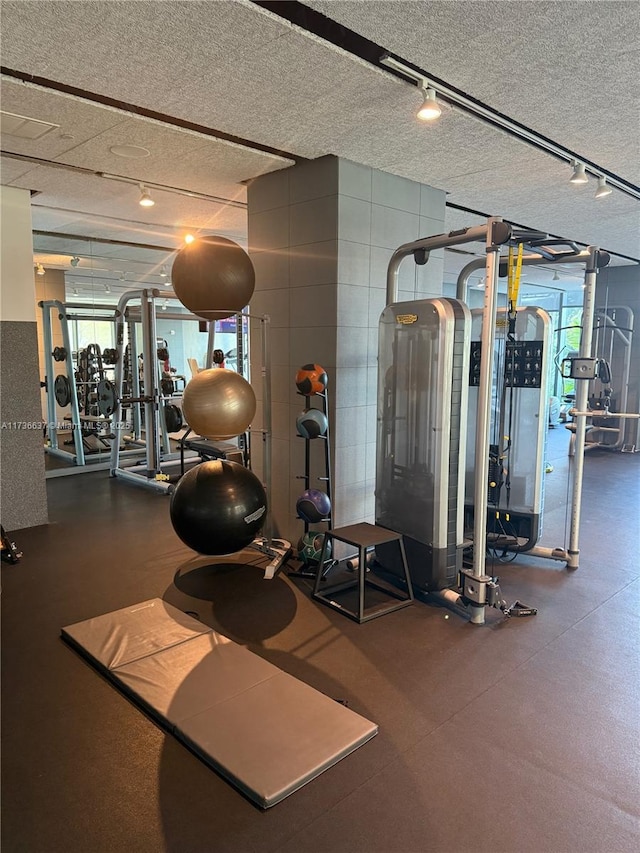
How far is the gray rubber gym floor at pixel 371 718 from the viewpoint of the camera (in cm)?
172

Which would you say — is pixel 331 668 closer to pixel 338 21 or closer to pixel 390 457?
pixel 390 457

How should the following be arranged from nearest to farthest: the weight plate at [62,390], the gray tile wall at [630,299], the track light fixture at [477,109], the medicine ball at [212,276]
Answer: the track light fixture at [477,109]
the medicine ball at [212,276]
the weight plate at [62,390]
the gray tile wall at [630,299]

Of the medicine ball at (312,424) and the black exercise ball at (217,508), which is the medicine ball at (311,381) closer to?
the medicine ball at (312,424)

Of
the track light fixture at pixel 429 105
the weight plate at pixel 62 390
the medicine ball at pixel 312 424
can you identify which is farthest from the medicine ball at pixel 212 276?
the weight plate at pixel 62 390

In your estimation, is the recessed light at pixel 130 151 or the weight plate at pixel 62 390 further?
the weight plate at pixel 62 390

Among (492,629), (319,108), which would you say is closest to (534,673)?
(492,629)

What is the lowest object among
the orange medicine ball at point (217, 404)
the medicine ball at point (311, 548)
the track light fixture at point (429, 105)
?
the medicine ball at point (311, 548)

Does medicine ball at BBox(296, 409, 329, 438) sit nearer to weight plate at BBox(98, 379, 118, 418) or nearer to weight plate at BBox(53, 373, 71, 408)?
weight plate at BBox(98, 379, 118, 418)

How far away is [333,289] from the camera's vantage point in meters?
3.59

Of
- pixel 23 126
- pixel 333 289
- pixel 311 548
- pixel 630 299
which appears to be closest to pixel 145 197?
pixel 23 126

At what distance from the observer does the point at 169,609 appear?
3045 mm

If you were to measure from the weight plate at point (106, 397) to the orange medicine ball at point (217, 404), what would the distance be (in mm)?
3653

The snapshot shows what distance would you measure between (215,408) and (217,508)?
0.46 meters

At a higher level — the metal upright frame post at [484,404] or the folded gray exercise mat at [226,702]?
the metal upright frame post at [484,404]
